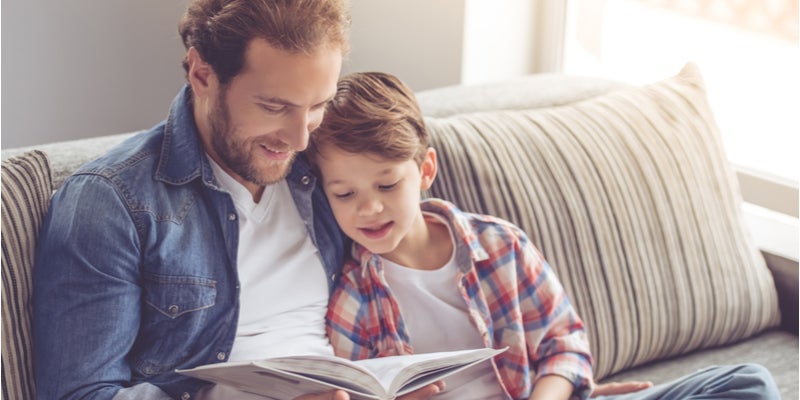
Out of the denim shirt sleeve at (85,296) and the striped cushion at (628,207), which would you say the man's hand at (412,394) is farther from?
the striped cushion at (628,207)

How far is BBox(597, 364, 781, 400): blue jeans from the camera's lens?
1.56m

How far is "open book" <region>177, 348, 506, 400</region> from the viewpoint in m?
1.30

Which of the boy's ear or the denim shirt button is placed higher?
the boy's ear

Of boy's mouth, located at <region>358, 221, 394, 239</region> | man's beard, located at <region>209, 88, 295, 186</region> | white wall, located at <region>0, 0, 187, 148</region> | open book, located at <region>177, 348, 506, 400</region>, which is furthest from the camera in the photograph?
white wall, located at <region>0, 0, 187, 148</region>

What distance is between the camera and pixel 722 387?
1590 millimetres

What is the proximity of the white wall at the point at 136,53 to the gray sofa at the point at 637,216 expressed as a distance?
1.74 ft

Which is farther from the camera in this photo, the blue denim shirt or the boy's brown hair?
the boy's brown hair

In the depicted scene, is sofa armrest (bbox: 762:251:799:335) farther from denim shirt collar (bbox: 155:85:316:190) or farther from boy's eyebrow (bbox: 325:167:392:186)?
denim shirt collar (bbox: 155:85:316:190)

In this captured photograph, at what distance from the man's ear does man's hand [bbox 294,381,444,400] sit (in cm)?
49

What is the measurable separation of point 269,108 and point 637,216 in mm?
863

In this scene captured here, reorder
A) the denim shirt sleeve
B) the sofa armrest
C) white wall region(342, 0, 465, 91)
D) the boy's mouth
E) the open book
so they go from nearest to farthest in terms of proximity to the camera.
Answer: the open book
the denim shirt sleeve
the boy's mouth
the sofa armrest
white wall region(342, 0, 465, 91)

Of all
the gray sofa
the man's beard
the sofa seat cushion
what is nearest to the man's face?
the man's beard

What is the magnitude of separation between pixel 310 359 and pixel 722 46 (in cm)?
174

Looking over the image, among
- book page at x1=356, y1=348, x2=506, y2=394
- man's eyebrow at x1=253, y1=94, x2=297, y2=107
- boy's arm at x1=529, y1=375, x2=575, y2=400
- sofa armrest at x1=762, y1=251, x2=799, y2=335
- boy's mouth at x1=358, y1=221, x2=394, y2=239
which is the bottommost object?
sofa armrest at x1=762, y1=251, x2=799, y2=335
